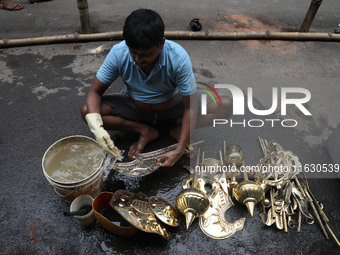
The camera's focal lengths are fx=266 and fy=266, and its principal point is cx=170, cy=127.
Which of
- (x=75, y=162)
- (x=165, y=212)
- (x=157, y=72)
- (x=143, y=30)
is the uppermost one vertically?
(x=143, y=30)

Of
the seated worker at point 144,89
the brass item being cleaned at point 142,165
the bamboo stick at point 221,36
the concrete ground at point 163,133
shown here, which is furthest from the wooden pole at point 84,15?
the brass item being cleaned at point 142,165

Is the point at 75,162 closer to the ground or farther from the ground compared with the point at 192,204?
farther from the ground

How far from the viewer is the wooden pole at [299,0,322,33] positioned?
4.47 metres

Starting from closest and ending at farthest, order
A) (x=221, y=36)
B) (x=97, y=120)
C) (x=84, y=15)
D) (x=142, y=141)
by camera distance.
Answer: (x=97, y=120), (x=142, y=141), (x=84, y=15), (x=221, y=36)

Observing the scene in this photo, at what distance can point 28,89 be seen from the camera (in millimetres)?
3570

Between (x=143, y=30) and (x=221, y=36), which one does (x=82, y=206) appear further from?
(x=221, y=36)

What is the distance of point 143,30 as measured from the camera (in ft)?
5.82

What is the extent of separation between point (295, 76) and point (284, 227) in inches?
99.4

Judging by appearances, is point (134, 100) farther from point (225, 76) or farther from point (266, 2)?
point (266, 2)

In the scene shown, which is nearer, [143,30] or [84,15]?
[143,30]

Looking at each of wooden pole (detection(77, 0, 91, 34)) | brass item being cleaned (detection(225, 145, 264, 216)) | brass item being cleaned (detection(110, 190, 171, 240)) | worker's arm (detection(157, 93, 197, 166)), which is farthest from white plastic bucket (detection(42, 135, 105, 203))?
wooden pole (detection(77, 0, 91, 34))

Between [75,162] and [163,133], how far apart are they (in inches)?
43.8

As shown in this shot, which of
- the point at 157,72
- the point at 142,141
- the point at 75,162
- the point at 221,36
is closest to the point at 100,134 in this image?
the point at 75,162

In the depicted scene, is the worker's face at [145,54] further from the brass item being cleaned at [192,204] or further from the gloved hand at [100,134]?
the brass item being cleaned at [192,204]
